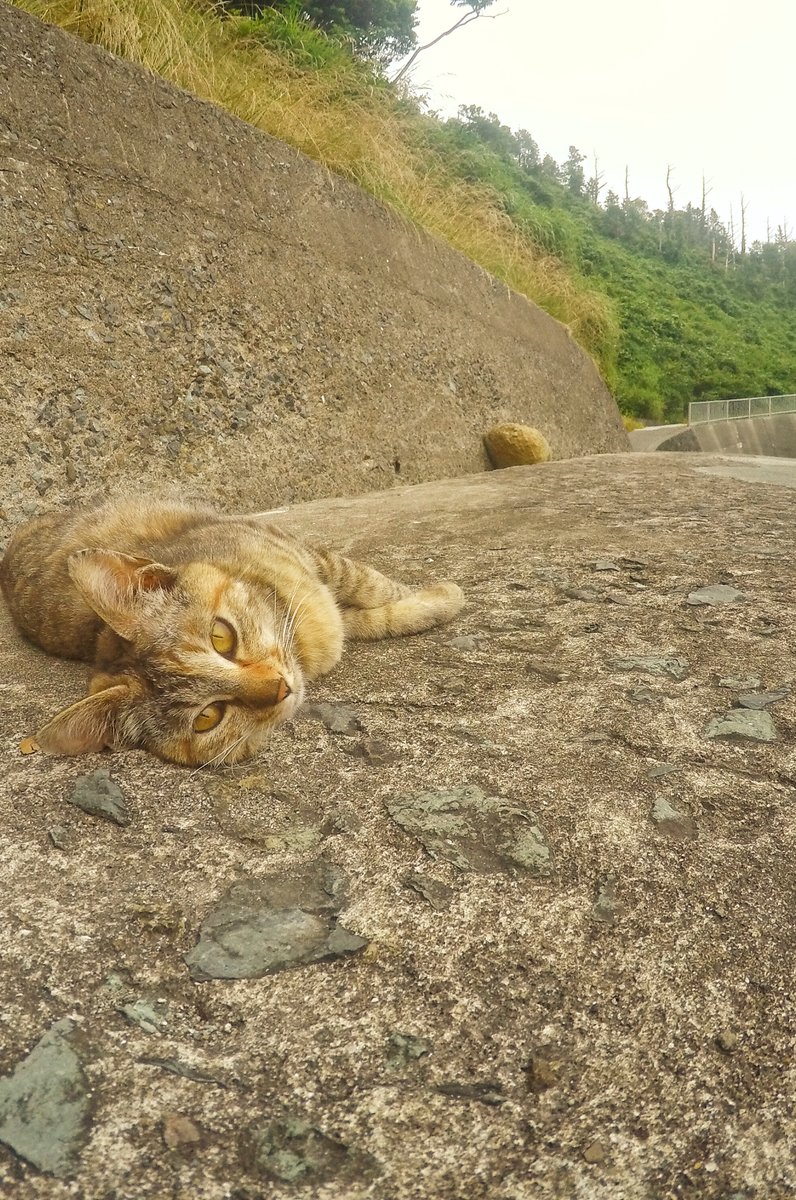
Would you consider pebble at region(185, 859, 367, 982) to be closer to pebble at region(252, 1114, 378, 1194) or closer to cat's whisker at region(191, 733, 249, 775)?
pebble at region(252, 1114, 378, 1194)

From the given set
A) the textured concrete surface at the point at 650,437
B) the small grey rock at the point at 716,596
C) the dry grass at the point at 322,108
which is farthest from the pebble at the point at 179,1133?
the textured concrete surface at the point at 650,437

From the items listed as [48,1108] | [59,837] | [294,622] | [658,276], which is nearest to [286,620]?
[294,622]

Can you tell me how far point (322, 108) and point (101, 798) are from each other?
6230 mm

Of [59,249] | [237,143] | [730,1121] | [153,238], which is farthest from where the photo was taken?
[237,143]

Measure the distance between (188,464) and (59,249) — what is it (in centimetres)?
116

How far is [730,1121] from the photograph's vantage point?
993mm

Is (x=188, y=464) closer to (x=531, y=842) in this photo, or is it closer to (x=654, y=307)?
(x=531, y=842)

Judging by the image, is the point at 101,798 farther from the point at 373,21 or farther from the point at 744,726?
the point at 373,21

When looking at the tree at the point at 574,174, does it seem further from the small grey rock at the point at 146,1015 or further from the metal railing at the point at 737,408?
the small grey rock at the point at 146,1015

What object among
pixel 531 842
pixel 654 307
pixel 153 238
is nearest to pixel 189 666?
pixel 531 842

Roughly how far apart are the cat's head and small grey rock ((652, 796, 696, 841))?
908mm

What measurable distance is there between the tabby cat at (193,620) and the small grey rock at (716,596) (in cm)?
83

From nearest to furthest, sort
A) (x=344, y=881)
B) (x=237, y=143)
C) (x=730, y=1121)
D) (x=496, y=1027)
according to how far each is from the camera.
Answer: (x=730, y=1121) < (x=496, y=1027) < (x=344, y=881) < (x=237, y=143)

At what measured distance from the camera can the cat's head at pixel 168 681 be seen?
6.28ft
